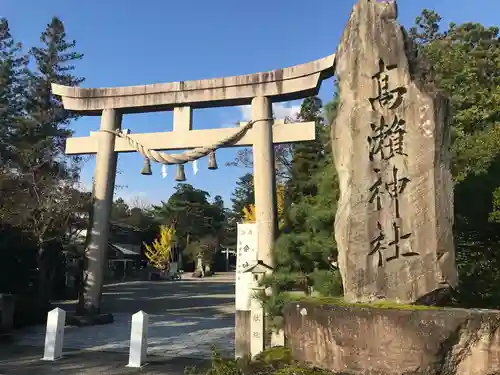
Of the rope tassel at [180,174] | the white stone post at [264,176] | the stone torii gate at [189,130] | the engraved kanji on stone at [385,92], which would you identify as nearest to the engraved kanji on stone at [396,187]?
the engraved kanji on stone at [385,92]

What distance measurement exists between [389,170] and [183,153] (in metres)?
6.88

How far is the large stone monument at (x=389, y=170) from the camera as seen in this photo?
4609 millimetres

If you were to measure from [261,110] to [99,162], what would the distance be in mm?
4669

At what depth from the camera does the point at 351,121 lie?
534 centimetres

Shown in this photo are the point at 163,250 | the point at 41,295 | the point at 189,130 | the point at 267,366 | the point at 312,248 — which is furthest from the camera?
the point at 163,250

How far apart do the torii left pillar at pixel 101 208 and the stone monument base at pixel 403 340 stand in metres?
8.20

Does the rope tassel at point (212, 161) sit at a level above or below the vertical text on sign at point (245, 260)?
above

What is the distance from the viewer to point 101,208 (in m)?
11.6

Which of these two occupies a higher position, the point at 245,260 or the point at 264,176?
the point at 264,176

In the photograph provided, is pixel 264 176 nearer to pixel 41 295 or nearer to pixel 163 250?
pixel 41 295

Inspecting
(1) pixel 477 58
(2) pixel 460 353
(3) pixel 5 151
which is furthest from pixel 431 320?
(3) pixel 5 151

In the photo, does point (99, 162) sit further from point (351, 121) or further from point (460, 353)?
point (460, 353)

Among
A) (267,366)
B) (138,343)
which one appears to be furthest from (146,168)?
(267,366)

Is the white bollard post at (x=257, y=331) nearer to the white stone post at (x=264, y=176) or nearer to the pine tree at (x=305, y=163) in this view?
the white stone post at (x=264, y=176)
